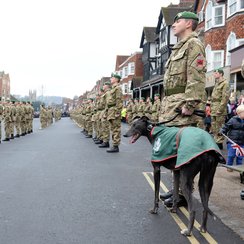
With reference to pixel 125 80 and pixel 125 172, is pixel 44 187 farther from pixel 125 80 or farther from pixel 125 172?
pixel 125 80

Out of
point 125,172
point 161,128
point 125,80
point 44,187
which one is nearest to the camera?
point 161,128

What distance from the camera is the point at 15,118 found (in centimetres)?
1981

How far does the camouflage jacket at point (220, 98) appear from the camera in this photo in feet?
35.6

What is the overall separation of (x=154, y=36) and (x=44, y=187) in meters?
47.8

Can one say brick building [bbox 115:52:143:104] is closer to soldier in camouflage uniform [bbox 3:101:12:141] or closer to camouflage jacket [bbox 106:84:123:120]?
soldier in camouflage uniform [bbox 3:101:12:141]

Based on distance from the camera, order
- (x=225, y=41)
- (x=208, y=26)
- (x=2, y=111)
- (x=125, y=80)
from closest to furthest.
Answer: (x=2, y=111) → (x=225, y=41) → (x=208, y=26) → (x=125, y=80)

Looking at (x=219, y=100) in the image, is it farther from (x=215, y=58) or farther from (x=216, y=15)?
(x=216, y=15)

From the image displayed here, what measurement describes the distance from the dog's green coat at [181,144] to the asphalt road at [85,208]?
93 centimetres

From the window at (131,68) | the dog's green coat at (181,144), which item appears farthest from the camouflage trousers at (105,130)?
the window at (131,68)

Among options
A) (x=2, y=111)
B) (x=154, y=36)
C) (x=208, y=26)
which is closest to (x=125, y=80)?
(x=154, y=36)

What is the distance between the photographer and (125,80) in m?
64.9

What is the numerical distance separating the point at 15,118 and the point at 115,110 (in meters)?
9.22

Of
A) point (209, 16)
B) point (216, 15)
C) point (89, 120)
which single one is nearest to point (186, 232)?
point (89, 120)

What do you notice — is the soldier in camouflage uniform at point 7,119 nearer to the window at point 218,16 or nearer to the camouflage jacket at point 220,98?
the camouflage jacket at point 220,98
